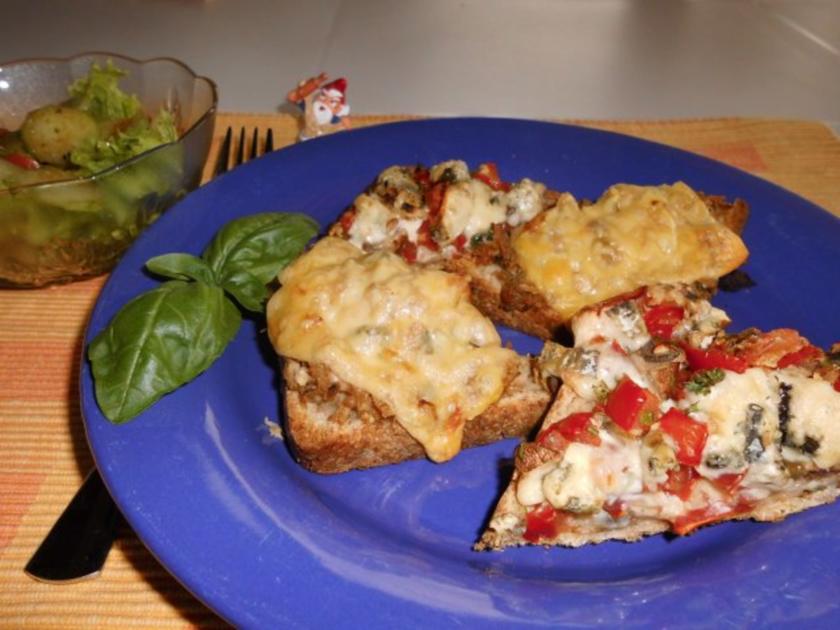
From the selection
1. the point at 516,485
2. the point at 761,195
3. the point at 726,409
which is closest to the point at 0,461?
the point at 516,485

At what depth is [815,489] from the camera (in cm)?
225

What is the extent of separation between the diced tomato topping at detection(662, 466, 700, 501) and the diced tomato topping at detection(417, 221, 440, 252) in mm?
1216

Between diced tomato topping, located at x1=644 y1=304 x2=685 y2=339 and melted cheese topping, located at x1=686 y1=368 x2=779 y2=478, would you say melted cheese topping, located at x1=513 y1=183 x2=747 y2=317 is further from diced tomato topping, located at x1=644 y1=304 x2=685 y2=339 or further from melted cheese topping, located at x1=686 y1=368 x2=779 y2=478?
melted cheese topping, located at x1=686 y1=368 x2=779 y2=478

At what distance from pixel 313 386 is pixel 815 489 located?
4.91 feet

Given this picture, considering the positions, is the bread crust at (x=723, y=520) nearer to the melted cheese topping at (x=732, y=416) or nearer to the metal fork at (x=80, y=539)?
the melted cheese topping at (x=732, y=416)

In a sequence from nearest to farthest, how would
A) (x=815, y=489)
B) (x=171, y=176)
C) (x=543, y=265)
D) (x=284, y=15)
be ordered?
(x=815, y=489), (x=543, y=265), (x=171, y=176), (x=284, y=15)

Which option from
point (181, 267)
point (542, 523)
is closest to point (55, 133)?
point (181, 267)

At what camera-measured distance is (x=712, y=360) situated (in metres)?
2.30

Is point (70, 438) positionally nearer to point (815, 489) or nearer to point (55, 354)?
point (55, 354)

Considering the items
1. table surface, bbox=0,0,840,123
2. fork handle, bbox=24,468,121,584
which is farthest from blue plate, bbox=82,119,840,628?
table surface, bbox=0,0,840,123

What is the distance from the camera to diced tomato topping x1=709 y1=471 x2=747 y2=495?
2.16 metres

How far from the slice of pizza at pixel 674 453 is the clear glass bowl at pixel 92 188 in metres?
1.77

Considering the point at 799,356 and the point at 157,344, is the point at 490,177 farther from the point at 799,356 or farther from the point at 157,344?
the point at 157,344

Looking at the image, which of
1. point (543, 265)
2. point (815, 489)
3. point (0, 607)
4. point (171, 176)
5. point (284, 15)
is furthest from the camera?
point (284, 15)
